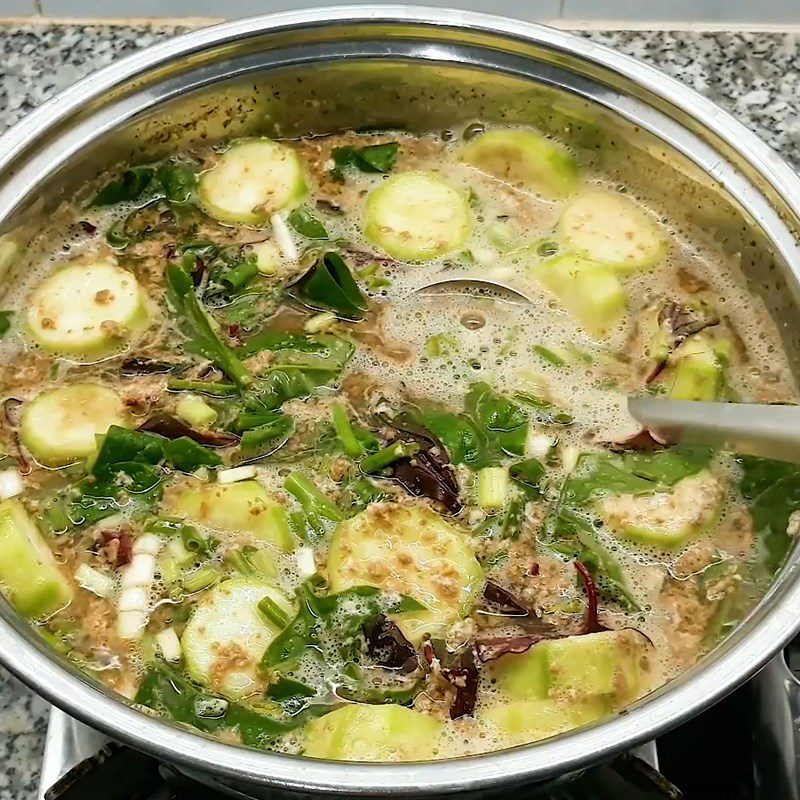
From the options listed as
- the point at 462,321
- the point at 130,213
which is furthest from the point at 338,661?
the point at 130,213

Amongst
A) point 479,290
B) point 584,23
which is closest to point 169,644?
point 479,290

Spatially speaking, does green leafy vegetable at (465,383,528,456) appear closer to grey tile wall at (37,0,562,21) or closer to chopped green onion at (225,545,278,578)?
chopped green onion at (225,545,278,578)

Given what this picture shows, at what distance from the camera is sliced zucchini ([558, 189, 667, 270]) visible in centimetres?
127

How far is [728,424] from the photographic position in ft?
3.22

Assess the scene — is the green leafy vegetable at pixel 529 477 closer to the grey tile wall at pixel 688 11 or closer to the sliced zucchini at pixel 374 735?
the sliced zucchini at pixel 374 735

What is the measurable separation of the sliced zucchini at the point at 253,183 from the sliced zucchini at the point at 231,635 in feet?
1.85

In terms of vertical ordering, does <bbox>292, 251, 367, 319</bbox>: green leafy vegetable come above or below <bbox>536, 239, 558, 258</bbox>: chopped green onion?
below

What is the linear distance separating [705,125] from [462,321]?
0.38m

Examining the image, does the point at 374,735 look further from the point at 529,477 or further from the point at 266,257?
the point at 266,257

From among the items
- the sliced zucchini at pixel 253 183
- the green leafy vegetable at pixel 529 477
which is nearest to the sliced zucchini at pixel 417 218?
the sliced zucchini at pixel 253 183

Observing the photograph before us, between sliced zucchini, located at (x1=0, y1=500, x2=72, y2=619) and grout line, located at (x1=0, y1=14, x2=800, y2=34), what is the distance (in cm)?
102

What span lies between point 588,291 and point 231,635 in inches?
24.0

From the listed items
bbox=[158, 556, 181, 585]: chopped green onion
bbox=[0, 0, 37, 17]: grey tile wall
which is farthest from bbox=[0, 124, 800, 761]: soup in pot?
bbox=[0, 0, 37, 17]: grey tile wall

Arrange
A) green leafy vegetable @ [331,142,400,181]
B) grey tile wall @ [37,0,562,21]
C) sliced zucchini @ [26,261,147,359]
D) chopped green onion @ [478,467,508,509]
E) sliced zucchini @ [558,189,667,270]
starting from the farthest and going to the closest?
1. grey tile wall @ [37,0,562,21]
2. green leafy vegetable @ [331,142,400,181]
3. sliced zucchini @ [558,189,667,270]
4. sliced zucchini @ [26,261,147,359]
5. chopped green onion @ [478,467,508,509]
